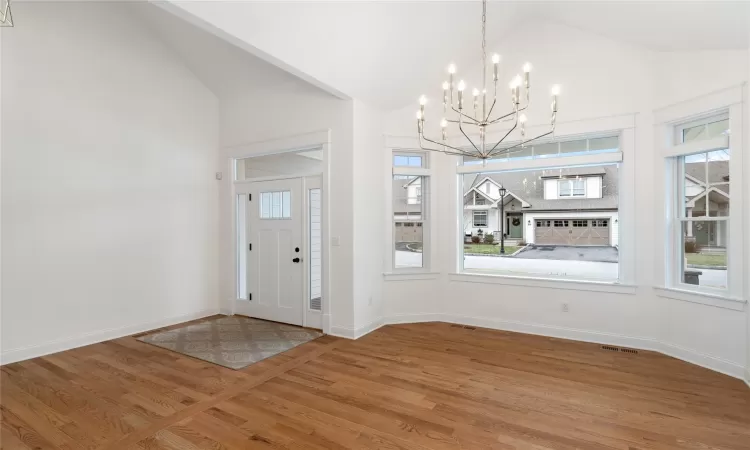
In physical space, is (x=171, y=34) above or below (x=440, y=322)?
above

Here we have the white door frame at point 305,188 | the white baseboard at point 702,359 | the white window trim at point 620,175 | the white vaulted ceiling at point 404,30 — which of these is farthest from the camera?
the white door frame at point 305,188

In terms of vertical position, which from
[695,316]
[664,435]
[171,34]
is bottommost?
[664,435]

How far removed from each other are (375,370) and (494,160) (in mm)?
Answer: 3034

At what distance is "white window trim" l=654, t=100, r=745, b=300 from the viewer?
3.38 metres

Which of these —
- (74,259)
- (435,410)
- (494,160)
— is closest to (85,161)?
(74,259)

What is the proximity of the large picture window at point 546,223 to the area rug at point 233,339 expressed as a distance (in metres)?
2.57

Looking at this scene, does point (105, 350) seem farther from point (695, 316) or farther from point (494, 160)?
point (695, 316)

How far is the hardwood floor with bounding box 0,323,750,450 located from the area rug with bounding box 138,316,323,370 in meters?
0.18

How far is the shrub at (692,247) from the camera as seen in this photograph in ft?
12.5

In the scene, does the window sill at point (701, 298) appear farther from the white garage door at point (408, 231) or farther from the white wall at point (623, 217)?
the white garage door at point (408, 231)

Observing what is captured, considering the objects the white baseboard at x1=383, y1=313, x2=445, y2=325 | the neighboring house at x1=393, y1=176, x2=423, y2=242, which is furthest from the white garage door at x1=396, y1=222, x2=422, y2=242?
the white baseboard at x1=383, y1=313, x2=445, y2=325

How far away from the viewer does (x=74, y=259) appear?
13.6 ft

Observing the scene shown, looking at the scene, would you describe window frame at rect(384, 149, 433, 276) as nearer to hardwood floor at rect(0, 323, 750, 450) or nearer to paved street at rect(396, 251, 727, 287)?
paved street at rect(396, 251, 727, 287)

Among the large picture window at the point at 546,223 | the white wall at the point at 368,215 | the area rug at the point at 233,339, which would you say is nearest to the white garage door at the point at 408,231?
the white wall at the point at 368,215
